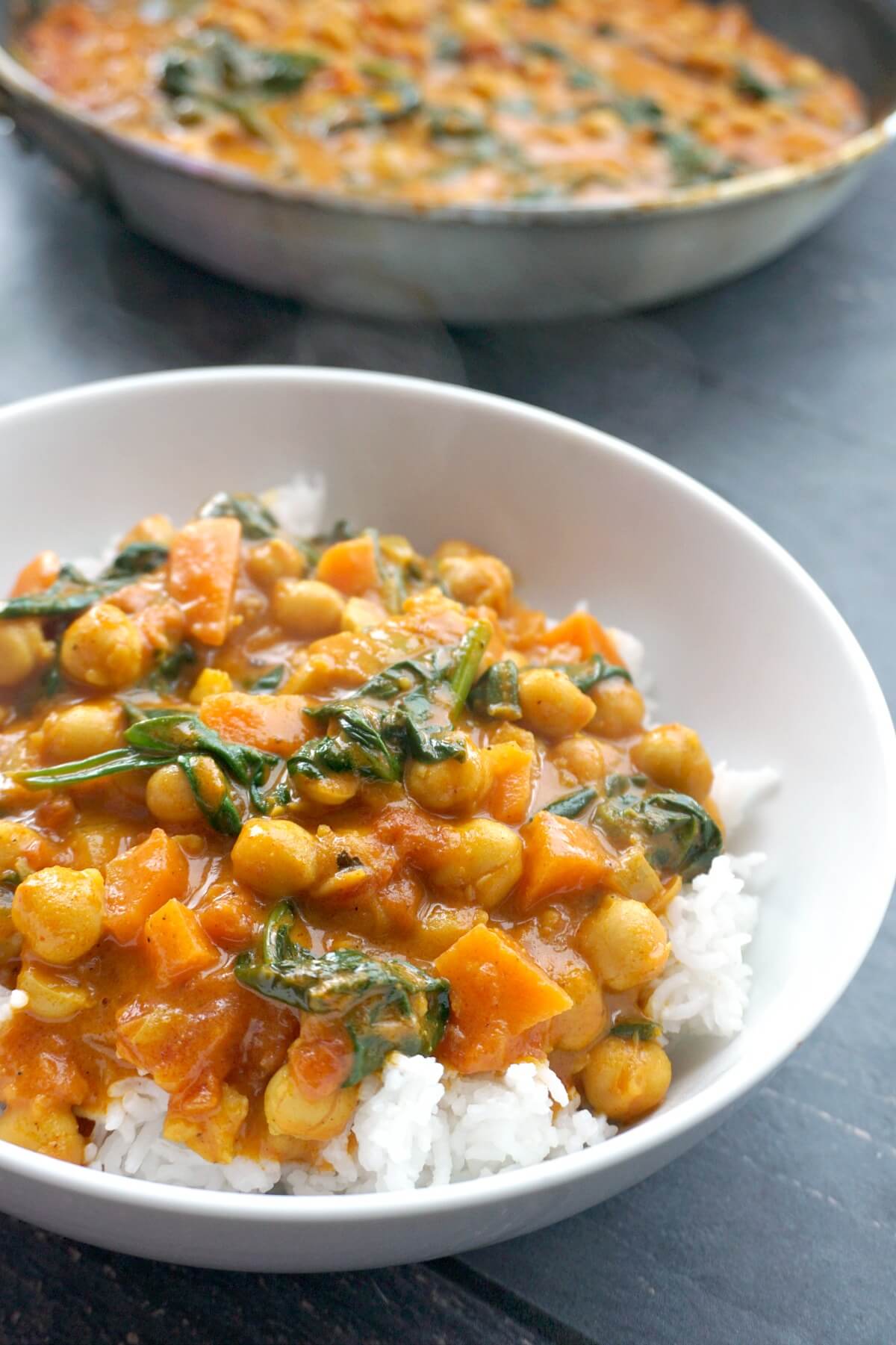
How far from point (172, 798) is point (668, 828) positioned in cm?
115

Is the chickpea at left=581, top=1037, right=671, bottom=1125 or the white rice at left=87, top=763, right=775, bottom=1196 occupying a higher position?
the chickpea at left=581, top=1037, right=671, bottom=1125

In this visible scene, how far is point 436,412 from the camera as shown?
366 centimetres

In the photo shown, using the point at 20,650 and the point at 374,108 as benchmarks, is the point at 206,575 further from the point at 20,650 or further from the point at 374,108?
the point at 374,108

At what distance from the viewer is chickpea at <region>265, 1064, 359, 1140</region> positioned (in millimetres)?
2293

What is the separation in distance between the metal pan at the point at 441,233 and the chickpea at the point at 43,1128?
2.99 metres

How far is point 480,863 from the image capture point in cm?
256

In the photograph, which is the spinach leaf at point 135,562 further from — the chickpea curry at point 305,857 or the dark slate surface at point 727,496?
the dark slate surface at point 727,496

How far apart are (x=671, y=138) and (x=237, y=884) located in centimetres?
471

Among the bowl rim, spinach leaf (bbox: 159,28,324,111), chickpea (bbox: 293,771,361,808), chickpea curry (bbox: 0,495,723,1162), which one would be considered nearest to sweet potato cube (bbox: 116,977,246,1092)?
chickpea curry (bbox: 0,495,723,1162)

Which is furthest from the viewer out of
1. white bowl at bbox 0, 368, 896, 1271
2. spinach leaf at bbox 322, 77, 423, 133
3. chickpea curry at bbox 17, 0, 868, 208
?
spinach leaf at bbox 322, 77, 423, 133

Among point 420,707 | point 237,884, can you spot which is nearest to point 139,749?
point 237,884

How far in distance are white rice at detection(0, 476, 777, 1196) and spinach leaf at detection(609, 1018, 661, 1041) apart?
0.05 metres

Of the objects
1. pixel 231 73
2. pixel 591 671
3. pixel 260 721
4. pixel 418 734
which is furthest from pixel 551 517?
pixel 231 73

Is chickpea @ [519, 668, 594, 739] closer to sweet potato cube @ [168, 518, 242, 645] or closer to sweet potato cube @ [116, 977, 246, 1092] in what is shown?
sweet potato cube @ [168, 518, 242, 645]
